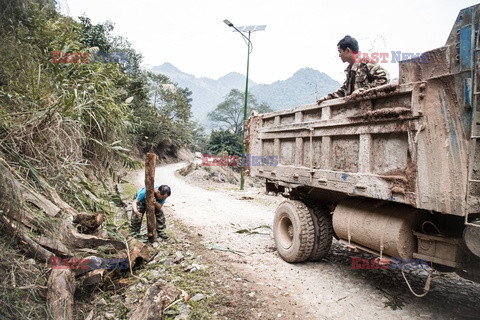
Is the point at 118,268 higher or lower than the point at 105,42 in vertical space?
lower

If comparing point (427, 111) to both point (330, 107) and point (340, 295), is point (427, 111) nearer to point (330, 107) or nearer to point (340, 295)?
point (330, 107)

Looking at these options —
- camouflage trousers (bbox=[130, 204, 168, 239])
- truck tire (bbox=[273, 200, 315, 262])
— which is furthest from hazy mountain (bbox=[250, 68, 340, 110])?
truck tire (bbox=[273, 200, 315, 262])

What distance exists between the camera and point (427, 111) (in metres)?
2.38

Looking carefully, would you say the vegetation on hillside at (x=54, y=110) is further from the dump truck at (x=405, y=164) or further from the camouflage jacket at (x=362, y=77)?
the camouflage jacket at (x=362, y=77)

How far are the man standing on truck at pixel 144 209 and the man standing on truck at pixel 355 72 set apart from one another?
271 cm

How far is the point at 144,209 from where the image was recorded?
479 cm

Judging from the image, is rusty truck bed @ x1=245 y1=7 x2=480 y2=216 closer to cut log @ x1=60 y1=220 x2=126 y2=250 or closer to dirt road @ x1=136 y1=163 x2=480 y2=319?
dirt road @ x1=136 y1=163 x2=480 y2=319

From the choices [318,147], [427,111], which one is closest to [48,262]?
[318,147]

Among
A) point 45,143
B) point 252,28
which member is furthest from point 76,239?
point 252,28

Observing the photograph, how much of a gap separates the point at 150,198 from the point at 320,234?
254 centimetres

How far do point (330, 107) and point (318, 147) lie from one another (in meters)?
0.52

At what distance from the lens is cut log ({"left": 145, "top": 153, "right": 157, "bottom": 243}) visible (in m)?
4.48

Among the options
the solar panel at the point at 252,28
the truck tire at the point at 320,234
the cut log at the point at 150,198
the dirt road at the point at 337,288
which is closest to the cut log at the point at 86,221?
the cut log at the point at 150,198

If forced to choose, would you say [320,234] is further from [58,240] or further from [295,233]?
[58,240]
